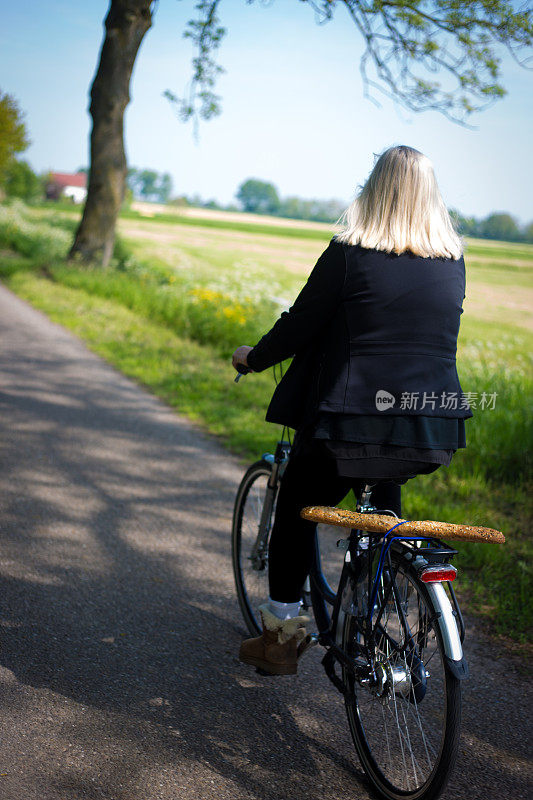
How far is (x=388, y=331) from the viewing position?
2.23 metres

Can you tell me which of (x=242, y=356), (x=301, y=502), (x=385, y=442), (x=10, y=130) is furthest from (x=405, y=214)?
(x=10, y=130)

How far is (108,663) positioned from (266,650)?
26.8 inches

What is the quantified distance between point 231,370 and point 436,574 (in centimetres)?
729

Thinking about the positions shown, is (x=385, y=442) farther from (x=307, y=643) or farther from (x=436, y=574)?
(x=307, y=643)

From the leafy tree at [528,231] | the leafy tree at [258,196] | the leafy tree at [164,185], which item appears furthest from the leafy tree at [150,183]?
the leafy tree at [528,231]

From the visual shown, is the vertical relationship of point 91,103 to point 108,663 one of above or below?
above

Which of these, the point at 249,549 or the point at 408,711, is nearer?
the point at 408,711

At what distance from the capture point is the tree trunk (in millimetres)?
15656

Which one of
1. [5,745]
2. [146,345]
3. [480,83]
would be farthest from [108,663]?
[480,83]

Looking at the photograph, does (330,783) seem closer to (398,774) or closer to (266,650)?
(398,774)

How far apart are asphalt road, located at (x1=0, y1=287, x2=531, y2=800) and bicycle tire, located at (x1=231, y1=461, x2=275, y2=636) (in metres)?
0.12

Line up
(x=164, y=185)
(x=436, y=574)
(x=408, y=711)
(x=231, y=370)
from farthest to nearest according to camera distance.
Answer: (x=164, y=185) < (x=231, y=370) < (x=408, y=711) < (x=436, y=574)

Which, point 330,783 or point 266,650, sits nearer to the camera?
point 330,783

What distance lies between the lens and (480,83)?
12.3 meters
